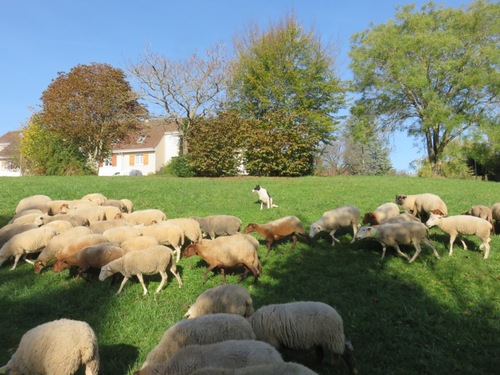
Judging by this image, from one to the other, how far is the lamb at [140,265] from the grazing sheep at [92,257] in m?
0.33

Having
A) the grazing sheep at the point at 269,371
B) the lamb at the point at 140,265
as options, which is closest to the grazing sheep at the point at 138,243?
the lamb at the point at 140,265

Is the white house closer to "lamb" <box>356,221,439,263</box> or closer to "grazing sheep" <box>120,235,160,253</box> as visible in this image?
"grazing sheep" <box>120,235,160,253</box>

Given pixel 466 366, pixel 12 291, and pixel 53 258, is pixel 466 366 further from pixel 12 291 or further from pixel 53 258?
pixel 53 258

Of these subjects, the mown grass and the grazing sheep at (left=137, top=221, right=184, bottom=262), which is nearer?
the mown grass

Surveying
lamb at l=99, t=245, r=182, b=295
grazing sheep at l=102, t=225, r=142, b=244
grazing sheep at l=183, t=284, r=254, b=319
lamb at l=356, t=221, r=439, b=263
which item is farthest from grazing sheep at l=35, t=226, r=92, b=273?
lamb at l=356, t=221, r=439, b=263

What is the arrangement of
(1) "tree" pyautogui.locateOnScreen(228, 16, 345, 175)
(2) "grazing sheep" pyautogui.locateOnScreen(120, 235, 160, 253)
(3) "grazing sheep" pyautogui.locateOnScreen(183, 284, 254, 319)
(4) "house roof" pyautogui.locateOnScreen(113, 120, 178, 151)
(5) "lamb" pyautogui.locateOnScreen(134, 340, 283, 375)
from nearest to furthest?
(5) "lamb" pyautogui.locateOnScreen(134, 340, 283, 375), (3) "grazing sheep" pyautogui.locateOnScreen(183, 284, 254, 319), (2) "grazing sheep" pyautogui.locateOnScreen(120, 235, 160, 253), (1) "tree" pyautogui.locateOnScreen(228, 16, 345, 175), (4) "house roof" pyautogui.locateOnScreen(113, 120, 178, 151)

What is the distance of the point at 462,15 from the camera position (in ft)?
112

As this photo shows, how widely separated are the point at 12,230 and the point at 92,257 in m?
3.32

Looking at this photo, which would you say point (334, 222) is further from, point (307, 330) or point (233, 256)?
point (307, 330)

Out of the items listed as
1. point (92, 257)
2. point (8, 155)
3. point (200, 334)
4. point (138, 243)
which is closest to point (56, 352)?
point (200, 334)

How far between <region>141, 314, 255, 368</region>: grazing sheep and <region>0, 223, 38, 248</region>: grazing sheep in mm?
6632

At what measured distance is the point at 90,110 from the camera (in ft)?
122

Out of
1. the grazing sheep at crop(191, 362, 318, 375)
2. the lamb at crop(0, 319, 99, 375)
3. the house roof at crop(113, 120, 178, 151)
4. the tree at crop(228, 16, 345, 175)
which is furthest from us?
the house roof at crop(113, 120, 178, 151)

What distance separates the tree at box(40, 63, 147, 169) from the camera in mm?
35812
